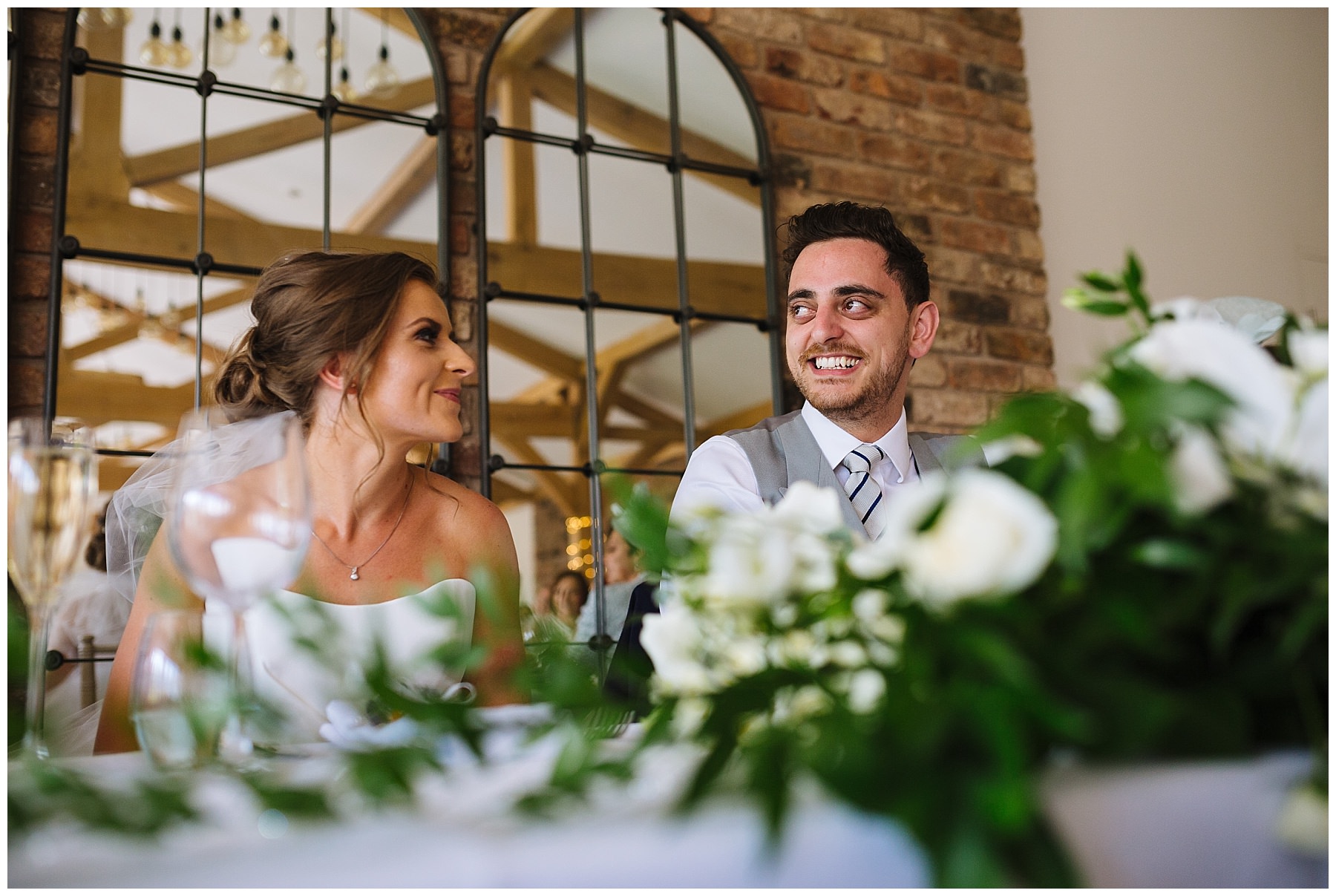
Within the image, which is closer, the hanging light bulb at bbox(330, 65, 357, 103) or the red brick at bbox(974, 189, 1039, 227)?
the hanging light bulb at bbox(330, 65, 357, 103)

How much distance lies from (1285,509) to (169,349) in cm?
213

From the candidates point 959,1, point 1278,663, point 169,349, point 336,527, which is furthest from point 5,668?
point 959,1

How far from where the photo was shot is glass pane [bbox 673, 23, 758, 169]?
2.72m

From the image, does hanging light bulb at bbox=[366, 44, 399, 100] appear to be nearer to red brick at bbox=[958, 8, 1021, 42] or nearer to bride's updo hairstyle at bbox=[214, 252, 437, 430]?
bride's updo hairstyle at bbox=[214, 252, 437, 430]

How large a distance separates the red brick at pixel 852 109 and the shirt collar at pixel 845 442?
111 cm

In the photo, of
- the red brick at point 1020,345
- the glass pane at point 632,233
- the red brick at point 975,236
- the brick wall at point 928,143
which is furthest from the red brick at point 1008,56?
the glass pane at point 632,233

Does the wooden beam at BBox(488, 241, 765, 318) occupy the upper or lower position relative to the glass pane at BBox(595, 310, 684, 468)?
upper

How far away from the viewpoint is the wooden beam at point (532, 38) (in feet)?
8.27

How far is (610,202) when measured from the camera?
260cm

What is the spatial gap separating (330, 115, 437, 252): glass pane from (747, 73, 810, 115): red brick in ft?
2.88

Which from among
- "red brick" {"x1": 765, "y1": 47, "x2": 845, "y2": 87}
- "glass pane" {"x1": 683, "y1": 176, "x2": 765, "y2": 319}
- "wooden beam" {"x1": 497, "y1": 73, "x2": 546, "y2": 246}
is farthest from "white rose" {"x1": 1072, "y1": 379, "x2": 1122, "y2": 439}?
"red brick" {"x1": 765, "y1": 47, "x2": 845, "y2": 87}

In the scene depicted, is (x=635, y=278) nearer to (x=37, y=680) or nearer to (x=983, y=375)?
(x=983, y=375)

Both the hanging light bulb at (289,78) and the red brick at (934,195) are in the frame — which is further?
the red brick at (934,195)

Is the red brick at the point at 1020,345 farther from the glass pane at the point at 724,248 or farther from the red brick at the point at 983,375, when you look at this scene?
the glass pane at the point at 724,248
